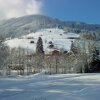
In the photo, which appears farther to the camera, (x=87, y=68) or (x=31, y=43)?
(x=31, y=43)

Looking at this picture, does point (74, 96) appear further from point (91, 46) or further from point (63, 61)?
point (63, 61)

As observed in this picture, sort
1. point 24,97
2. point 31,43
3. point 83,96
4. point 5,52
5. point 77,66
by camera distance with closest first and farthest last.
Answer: point 24,97, point 83,96, point 5,52, point 77,66, point 31,43

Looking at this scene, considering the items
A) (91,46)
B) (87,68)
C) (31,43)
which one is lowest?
(87,68)

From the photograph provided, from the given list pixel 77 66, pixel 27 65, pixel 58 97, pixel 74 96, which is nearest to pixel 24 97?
pixel 58 97

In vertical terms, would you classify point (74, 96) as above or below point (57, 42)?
below

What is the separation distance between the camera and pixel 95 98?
63.5 ft

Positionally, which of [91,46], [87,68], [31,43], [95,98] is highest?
[31,43]

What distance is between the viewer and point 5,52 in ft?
179

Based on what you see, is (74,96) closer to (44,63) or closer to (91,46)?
(91,46)

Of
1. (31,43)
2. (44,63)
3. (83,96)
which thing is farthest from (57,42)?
(83,96)

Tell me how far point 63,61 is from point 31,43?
345 ft

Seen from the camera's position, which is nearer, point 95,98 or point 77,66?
point 95,98

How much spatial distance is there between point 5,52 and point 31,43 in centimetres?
12943

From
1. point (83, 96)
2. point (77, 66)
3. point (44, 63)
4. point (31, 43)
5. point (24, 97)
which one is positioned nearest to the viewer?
point (24, 97)
